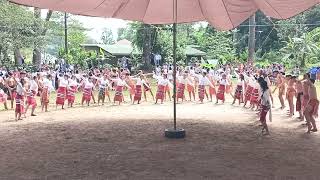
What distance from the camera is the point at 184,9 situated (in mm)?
15172

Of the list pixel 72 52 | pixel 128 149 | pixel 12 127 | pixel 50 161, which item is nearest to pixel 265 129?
pixel 128 149

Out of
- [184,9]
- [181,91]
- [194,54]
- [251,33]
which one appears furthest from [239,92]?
[194,54]

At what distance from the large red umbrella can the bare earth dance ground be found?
4.84ft

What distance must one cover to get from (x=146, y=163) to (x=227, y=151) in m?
2.14

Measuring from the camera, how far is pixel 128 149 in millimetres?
10141

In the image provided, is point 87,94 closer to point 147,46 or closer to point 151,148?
→ point 151,148

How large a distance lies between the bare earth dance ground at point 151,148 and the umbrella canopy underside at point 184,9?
3363 mm

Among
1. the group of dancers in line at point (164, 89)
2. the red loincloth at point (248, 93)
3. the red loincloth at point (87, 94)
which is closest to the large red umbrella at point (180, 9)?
the group of dancers in line at point (164, 89)

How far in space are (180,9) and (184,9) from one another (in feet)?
0.46

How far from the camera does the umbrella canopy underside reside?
11.9 metres

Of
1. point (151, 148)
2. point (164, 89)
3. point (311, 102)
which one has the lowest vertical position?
point (151, 148)

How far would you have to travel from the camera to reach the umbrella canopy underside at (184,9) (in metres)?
11.9

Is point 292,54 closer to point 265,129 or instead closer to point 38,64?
point 38,64

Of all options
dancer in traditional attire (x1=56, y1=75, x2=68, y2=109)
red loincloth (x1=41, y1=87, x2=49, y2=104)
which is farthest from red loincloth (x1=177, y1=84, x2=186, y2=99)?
red loincloth (x1=41, y1=87, x2=49, y2=104)
